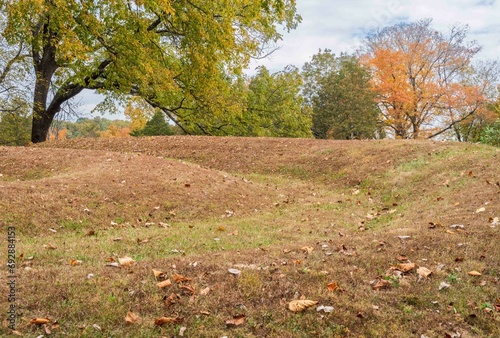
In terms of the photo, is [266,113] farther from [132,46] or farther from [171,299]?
[171,299]

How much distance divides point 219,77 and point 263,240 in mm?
15301

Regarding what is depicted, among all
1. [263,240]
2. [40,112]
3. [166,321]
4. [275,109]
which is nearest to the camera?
[166,321]

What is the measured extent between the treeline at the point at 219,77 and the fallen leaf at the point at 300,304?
8.64 meters

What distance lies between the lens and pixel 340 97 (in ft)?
116

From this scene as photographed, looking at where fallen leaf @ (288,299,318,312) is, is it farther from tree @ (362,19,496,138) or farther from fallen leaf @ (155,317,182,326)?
tree @ (362,19,496,138)

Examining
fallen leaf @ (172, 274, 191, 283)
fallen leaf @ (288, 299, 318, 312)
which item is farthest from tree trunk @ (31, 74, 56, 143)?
fallen leaf @ (288, 299, 318, 312)

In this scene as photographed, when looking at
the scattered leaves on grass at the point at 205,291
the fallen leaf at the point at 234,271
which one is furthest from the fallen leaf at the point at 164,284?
the fallen leaf at the point at 234,271

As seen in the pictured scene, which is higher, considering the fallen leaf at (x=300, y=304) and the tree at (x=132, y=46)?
the tree at (x=132, y=46)

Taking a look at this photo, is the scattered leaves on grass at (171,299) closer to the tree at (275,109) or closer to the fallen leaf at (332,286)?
the fallen leaf at (332,286)

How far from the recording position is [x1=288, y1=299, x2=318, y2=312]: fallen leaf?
425cm

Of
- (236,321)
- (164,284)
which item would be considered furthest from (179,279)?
(236,321)

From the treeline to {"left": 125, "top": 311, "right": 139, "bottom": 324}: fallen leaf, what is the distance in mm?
9093

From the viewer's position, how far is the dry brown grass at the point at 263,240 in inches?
164

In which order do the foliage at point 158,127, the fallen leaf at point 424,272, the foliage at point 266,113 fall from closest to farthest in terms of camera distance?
the fallen leaf at point 424,272 < the foliage at point 266,113 < the foliage at point 158,127
